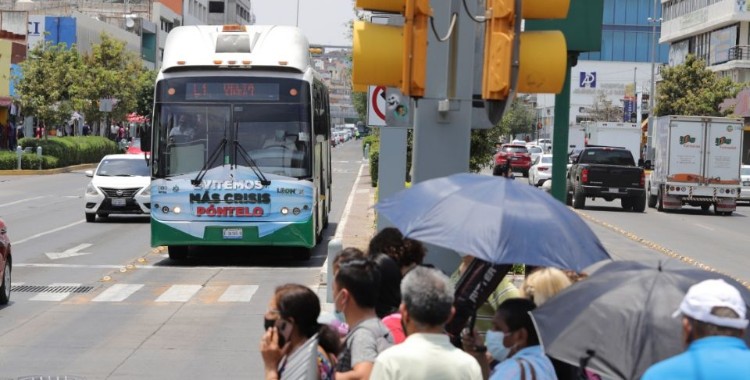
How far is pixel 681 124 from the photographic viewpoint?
Answer: 4156 cm

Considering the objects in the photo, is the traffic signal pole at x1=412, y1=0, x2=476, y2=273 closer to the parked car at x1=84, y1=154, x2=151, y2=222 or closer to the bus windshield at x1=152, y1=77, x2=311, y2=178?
the bus windshield at x1=152, y1=77, x2=311, y2=178

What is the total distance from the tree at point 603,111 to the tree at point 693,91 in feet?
120

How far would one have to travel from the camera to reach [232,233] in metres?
20.3

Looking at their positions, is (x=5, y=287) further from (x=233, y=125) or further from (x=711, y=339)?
(x=711, y=339)

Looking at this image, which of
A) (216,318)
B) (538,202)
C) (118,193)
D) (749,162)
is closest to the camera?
(538,202)

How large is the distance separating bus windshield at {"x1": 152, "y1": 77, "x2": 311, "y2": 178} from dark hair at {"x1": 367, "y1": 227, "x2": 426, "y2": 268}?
13517 mm

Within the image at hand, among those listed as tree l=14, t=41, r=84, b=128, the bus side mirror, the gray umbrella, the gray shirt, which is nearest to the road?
the bus side mirror

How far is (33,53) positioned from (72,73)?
2028mm

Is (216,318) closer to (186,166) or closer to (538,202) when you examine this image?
(186,166)

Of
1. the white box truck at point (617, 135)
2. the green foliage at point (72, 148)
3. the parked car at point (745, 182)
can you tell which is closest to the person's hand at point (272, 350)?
the parked car at point (745, 182)

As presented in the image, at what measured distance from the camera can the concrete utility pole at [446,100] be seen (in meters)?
7.60

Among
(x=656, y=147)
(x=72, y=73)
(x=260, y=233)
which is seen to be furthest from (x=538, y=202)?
(x=72, y=73)

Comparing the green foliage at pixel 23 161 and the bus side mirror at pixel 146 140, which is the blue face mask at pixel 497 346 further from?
the green foliage at pixel 23 161

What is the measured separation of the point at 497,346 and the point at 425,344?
33.5 inches
